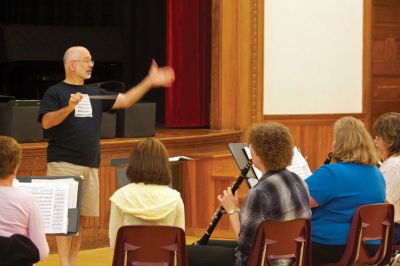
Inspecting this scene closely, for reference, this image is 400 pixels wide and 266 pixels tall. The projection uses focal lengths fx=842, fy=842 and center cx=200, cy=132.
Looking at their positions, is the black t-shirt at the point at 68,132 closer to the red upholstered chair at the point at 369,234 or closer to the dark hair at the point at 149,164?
the dark hair at the point at 149,164

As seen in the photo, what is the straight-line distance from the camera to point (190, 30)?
29.8 ft

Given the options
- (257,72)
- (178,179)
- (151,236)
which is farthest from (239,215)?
(257,72)

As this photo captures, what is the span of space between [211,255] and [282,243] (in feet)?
1.69

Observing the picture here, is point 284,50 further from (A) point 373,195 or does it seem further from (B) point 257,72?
(A) point 373,195

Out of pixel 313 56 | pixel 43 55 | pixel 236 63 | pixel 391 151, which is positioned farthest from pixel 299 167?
pixel 43 55

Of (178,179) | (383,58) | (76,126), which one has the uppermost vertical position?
(383,58)

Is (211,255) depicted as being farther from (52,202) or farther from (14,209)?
(14,209)

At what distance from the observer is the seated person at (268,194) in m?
3.73


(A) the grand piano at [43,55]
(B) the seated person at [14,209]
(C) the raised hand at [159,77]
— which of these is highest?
(A) the grand piano at [43,55]

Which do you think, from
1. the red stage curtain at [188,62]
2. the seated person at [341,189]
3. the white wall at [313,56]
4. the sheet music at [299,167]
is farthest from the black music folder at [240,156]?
the red stage curtain at [188,62]

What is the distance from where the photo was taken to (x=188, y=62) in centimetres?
916

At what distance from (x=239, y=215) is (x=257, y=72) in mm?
4820

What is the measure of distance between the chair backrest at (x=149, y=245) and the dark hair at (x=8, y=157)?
0.52 m

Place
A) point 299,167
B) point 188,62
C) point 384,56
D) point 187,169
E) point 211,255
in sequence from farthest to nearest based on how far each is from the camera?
point 384,56, point 188,62, point 187,169, point 299,167, point 211,255
